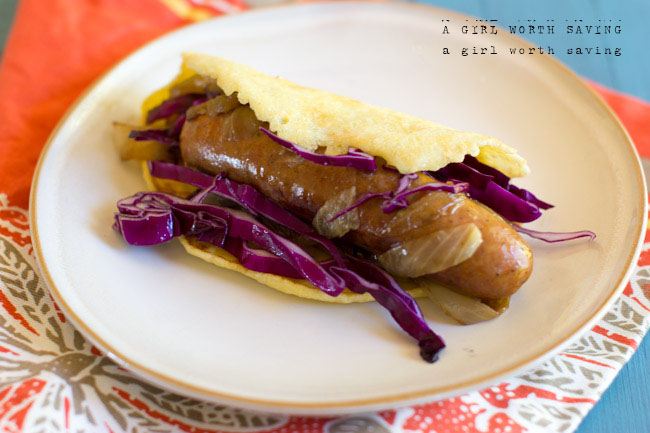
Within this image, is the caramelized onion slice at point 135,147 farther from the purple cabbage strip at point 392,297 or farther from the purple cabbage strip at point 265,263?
the purple cabbage strip at point 392,297

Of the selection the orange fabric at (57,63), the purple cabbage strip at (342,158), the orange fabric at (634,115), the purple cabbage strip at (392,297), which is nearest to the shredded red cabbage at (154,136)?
the orange fabric at (57,63)

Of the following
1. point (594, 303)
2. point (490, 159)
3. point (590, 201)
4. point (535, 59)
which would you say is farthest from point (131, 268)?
point (535, 59)

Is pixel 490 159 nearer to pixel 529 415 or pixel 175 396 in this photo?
pixel 529 415

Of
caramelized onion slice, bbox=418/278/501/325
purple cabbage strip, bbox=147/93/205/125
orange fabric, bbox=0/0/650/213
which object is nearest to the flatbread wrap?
caramelized onion slice, bbox=418/278/501/325

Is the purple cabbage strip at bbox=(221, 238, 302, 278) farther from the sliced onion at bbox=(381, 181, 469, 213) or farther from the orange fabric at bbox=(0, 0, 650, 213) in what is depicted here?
the orange fabric at bbox=(0, 0, 650, 213)

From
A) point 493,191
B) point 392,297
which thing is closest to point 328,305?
point 392,297

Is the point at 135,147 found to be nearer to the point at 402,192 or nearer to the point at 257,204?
the point at 257,204
